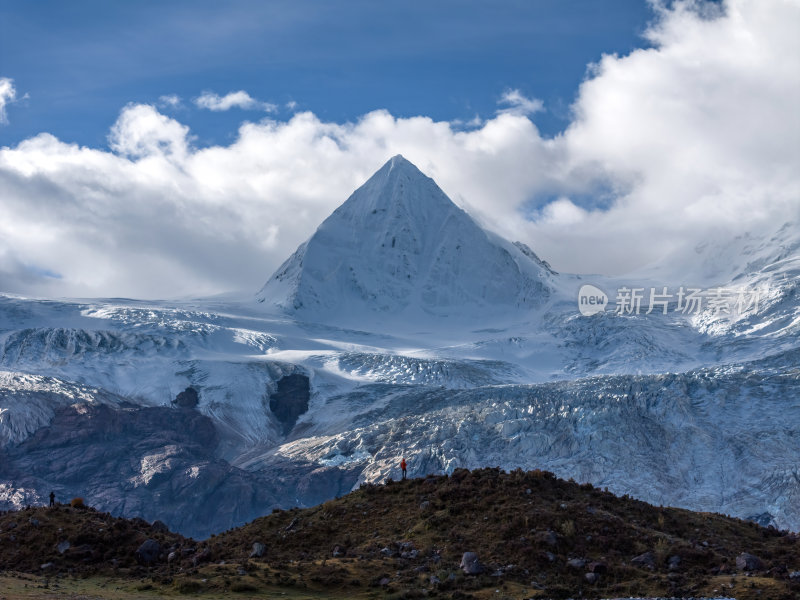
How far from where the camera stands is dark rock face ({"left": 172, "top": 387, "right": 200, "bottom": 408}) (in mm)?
181925

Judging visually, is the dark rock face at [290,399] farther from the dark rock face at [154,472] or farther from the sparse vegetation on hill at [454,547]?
the sparse vegetation on hill at [454,547]

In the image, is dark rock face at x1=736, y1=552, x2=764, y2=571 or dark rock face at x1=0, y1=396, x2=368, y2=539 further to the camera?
dark rock face at x1=0, y1=396, x2=368, y2=539

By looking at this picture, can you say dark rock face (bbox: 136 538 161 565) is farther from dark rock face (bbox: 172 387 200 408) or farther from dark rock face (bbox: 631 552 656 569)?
dark rock face (bbox: 172 387 200 408)

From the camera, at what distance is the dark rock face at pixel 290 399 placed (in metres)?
182

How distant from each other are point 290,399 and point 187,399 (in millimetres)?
17661

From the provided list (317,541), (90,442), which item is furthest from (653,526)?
(90,442)

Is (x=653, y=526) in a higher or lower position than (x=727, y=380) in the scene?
lower

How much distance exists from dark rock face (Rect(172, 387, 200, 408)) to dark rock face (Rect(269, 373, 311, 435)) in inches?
506

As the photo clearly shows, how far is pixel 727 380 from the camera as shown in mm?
148750

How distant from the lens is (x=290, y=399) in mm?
184500

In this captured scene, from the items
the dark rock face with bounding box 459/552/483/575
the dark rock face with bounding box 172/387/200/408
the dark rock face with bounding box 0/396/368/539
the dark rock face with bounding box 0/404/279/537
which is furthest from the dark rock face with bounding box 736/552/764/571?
the dark rock face with bounding box 172/387/200/408

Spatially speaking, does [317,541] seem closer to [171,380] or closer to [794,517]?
[794,517]

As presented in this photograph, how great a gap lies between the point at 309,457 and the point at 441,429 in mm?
25334

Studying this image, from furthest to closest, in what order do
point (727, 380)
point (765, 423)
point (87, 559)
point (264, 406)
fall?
point (264, 406)
point (727, 380)
point (765, 423)
point (87, 559)
